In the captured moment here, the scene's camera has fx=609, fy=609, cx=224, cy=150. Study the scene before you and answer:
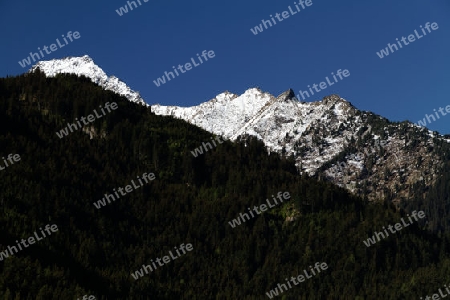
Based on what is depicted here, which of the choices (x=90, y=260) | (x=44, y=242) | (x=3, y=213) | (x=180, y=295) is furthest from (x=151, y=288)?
(x=3, y=213)

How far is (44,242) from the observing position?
194 metres

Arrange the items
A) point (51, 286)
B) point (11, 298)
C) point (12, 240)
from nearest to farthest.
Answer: point (11, 298), point (51, 286), point (12, 240)

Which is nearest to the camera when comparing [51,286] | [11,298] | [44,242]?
[11,298]

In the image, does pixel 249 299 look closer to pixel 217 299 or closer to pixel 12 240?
pixel 217 299

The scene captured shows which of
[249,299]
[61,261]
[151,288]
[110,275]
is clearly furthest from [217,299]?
[61,261]

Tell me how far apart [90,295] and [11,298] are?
22.2m

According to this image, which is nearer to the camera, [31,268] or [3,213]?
[31,268]

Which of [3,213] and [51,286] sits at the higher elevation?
[3,213]

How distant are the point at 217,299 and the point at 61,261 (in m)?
51.0

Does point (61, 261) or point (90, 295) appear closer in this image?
point (90, 295)

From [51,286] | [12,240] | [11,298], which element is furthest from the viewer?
[12,240]

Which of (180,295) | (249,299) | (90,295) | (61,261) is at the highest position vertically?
(61,261)

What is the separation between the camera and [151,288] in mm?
187125

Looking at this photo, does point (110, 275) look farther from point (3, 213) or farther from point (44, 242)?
point (3, 213)
